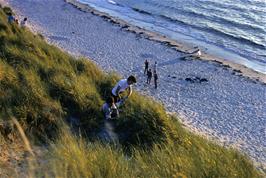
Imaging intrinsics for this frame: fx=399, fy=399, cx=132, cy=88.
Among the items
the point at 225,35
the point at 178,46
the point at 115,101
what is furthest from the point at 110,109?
the point at 225,35

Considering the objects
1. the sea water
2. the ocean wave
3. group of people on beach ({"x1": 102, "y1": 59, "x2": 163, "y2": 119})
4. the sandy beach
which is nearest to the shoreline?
the sandy beach

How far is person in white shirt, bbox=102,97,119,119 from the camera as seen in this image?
948 cm

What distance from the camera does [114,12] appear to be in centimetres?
4612

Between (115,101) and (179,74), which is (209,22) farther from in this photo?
(115,101)

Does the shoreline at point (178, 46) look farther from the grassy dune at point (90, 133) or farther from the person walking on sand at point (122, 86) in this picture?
the person walking on sand at point (122, 86)

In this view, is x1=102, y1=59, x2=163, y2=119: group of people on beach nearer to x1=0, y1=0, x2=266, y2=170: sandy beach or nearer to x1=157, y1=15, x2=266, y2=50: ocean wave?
x1=0, y1=0, x2=266, y2=170: sandy beach

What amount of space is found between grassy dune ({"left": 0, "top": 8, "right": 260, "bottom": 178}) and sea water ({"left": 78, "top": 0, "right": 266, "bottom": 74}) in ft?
66.3

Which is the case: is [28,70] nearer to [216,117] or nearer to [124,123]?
[124,123]

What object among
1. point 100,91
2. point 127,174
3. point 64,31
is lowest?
point 64,31

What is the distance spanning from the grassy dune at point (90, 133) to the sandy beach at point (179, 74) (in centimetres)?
331

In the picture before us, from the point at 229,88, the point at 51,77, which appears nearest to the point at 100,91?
the point at 51,77

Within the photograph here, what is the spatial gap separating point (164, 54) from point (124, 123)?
61.9 ft

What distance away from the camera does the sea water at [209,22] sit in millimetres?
32656

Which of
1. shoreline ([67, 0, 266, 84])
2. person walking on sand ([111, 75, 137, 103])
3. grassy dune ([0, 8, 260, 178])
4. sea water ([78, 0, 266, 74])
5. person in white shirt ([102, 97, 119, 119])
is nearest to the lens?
grassy dune ([0, 8, 260, 178])
